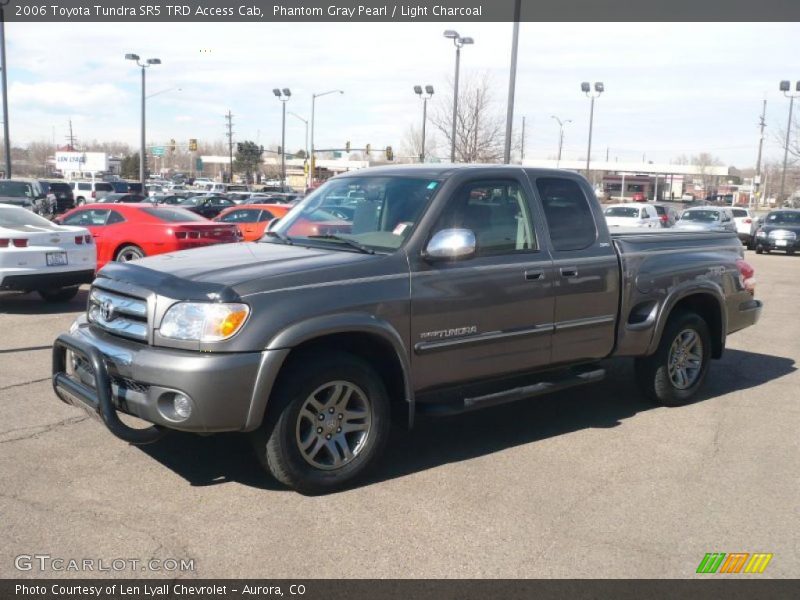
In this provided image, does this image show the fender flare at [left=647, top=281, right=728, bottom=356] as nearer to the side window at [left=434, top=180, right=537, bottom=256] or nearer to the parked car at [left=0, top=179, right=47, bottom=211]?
the side window at [left=434, top=180, right=537, bottom=256]

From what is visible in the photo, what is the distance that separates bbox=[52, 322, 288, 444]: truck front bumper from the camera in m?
4.27

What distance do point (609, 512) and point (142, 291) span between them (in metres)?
2.99

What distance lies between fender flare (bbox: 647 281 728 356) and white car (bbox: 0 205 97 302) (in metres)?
7.82

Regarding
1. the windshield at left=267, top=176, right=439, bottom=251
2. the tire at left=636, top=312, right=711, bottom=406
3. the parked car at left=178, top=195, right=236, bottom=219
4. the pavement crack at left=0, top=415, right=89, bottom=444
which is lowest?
the pavement crack at left=0, top=415, right=89, bottom=444

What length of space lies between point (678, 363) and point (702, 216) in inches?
930

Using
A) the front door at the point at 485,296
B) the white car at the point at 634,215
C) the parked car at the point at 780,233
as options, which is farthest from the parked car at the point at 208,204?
the front door at the point at 485,296

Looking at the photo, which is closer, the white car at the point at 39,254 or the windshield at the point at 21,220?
the white car at the point at 39,254

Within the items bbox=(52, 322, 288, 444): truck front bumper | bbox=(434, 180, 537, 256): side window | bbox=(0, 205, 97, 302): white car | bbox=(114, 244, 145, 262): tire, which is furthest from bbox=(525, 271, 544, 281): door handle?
bbox=(114, 244, 145, 262): tire

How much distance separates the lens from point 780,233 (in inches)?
1087

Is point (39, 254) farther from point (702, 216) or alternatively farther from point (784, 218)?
point (784, 218)

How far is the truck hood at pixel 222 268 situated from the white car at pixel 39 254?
5984 mm

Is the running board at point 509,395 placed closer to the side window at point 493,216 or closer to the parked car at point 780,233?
the side window at point 493,216

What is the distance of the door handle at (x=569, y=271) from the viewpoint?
5.80 meters

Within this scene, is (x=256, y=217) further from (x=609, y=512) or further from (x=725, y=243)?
(x=609, y=512)
